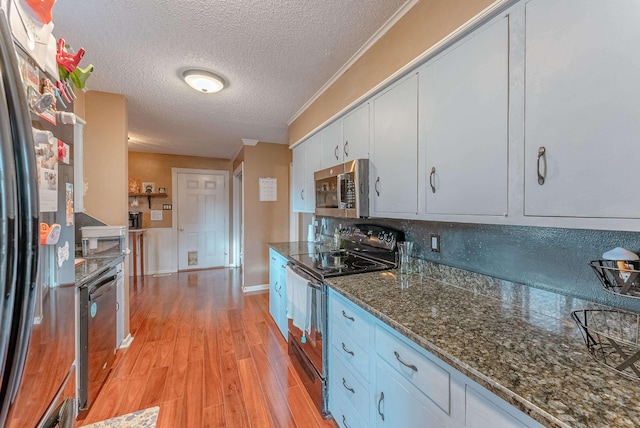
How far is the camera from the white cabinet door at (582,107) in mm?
695

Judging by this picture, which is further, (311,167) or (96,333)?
(311,167)

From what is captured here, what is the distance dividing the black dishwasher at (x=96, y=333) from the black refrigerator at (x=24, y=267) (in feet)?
3.62

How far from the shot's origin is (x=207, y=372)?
205 cm

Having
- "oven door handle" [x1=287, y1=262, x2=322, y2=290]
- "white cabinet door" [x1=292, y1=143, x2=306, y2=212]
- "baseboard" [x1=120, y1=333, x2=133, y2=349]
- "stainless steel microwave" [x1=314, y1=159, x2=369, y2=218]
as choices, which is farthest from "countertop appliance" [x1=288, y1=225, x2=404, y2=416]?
"baseboard" [x1=120, y1=333, x2=133, y2=349]

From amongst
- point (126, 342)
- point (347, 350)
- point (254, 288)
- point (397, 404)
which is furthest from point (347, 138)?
point (254, 288)

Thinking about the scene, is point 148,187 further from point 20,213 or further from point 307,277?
point 20,213

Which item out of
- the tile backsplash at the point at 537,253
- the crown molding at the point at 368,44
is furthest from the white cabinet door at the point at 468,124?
the crown molding at the point at 368,44

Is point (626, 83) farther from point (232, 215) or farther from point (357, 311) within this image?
point (232, 215)

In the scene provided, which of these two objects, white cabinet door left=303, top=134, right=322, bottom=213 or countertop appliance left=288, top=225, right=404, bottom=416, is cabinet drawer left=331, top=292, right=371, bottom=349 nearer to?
countertop appliance left=288, top=225, right=404, bottom=416

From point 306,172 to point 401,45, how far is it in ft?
5.30

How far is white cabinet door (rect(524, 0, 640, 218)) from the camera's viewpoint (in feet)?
2.28

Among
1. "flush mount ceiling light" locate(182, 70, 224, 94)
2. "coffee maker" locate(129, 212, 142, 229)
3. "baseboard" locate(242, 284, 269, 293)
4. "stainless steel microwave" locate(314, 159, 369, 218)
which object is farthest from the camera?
"coffee maker" locate(129, 212, 142, 229)

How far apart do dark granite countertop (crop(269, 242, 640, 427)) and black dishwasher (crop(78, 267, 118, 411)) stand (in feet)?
5.04

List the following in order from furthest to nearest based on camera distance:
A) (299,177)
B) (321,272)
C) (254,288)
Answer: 1. (254,288)
2. (299,177)
3. (321,272)
